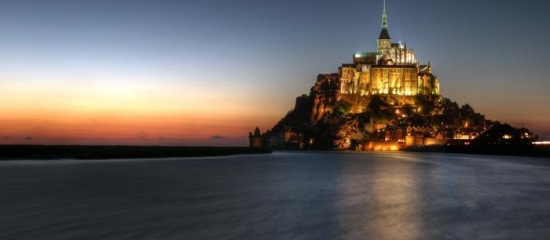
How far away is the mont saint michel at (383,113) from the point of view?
11650cm

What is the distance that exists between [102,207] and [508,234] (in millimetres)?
12309

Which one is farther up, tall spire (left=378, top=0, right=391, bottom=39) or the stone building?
tall spire (left=378, top=0, right=391, bottom=39)

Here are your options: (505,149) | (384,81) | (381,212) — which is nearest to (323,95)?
(384,81)

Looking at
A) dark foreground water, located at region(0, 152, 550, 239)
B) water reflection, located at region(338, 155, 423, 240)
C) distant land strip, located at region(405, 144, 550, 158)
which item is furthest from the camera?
distant land strip, located at region(405, 144, 550, 158)

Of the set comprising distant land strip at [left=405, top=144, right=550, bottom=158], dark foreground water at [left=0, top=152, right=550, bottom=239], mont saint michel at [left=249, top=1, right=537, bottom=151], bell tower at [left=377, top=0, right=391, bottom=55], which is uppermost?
bell tower at [left=377, top=0, right=391, bottom=55]

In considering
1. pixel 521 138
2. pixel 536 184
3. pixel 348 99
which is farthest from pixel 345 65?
pixel 536 184

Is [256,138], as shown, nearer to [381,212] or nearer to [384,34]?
[384,34]

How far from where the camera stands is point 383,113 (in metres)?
121

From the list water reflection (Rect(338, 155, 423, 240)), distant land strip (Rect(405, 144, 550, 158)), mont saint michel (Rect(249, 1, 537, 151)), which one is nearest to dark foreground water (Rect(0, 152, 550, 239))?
water reflection (Rect(338, 155, 423, 240))

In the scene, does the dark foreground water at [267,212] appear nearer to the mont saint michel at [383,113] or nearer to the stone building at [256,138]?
the mont saint michel at [383,113]

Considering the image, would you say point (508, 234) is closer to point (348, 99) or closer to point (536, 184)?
point (536, 184)

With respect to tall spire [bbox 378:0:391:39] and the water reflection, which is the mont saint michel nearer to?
tall spire [bbox 378:0:391:39]

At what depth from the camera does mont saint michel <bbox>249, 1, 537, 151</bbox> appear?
382 ft

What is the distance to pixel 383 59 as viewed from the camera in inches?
5207
